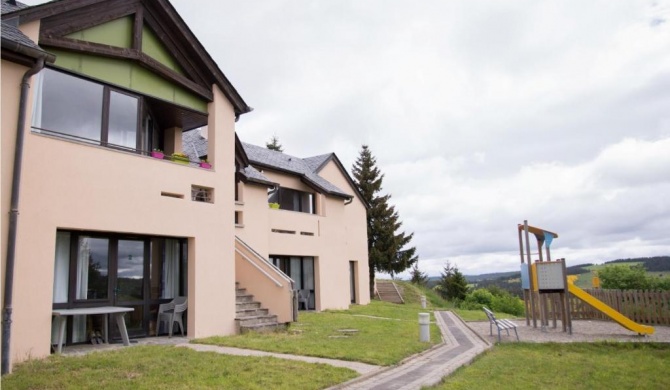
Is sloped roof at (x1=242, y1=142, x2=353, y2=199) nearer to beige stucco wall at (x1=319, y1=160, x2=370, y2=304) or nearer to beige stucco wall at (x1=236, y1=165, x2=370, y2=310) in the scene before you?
beige stucco wall at (x1=236, y1=165, x2=370, y2=310)

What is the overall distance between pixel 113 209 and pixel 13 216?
2.29m

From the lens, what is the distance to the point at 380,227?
41750 mm

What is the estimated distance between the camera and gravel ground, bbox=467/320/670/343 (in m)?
12.9

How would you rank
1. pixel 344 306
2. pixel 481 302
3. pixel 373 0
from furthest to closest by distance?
1. pixel 481 302
2. pixel 344 306
3. pixel 373 0

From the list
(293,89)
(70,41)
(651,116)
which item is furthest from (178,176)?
(651,116)

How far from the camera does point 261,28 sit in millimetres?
17078

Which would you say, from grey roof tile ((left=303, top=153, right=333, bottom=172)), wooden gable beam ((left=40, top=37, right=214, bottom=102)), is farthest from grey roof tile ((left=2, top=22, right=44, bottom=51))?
grey roof tile ((left=303, top=153, right=333, bottom=172))

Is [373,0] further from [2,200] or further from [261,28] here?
[2,200]

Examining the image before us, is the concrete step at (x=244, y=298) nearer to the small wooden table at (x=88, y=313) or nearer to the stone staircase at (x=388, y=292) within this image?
the small wooden table at (x=88, y=313)

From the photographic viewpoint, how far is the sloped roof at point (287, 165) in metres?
22.9

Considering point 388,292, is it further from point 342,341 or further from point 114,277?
point 114,277

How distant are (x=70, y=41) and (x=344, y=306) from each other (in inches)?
753

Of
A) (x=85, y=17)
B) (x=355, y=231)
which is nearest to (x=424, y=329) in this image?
(x=85, y=17)

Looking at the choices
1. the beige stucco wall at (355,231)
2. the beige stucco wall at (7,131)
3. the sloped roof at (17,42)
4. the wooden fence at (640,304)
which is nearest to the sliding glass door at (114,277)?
the beige stucco wall at (7,131)
